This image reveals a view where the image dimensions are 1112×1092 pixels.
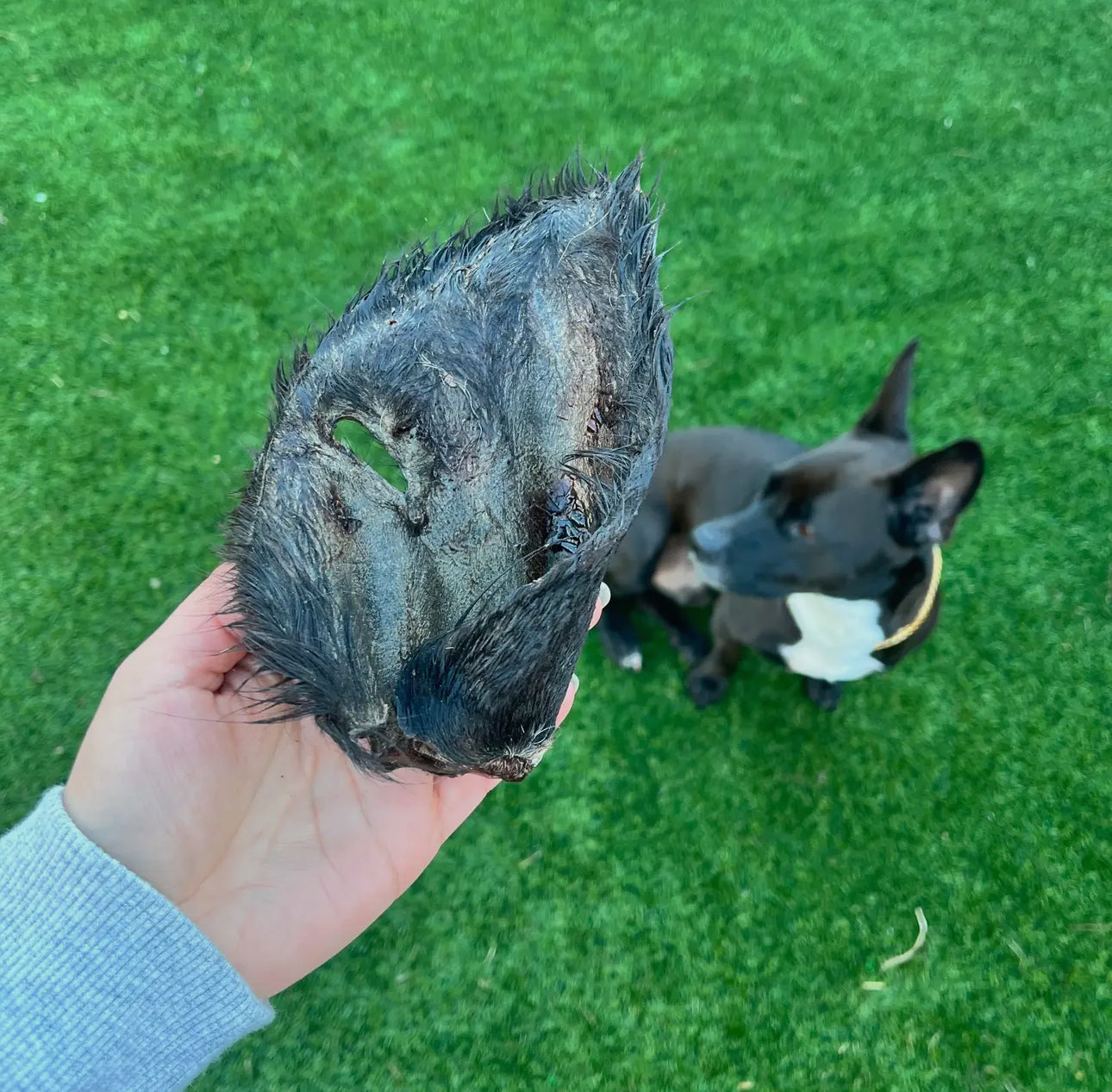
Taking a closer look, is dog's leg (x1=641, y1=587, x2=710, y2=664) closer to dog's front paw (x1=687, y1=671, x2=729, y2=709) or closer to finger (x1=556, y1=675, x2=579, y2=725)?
dog's front paw (x1=687, y1=671, x2=729, y2=709)

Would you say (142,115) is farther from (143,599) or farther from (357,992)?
(357,992)

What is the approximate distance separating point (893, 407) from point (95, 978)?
187cm

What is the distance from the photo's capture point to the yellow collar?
1.86 m

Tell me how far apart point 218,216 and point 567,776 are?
2.00m

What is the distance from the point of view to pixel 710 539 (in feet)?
6.25

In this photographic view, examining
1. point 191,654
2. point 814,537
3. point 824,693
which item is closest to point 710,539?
point 814,537

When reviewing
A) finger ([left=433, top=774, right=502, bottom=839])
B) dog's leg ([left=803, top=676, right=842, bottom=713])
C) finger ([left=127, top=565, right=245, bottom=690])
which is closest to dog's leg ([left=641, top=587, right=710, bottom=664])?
dog's leg ([left=803, top=676, right=842, bottom=713])

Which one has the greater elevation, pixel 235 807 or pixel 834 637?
pixel 235 807

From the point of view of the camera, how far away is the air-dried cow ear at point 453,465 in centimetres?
82

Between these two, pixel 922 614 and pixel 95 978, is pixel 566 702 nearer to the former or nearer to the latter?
pixel 95 978

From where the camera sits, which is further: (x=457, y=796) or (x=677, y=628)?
(x=677, y=628)

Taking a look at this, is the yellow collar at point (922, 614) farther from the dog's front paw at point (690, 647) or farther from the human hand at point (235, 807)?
the human hand at point (235, 807)

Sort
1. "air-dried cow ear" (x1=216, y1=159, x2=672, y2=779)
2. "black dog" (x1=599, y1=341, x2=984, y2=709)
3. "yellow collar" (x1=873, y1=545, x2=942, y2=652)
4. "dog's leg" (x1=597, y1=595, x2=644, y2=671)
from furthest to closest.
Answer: "dog's leg" (x1=597, y1=595, x2=644, y2=671)
"yellow collar" (x1=873, y1=545, x2=942, y2=652)
"black dog" (x1=599, y1=341, x2=984, y2=709)
"air-dried cow ear" (x1=216, y1=159, x2=672, y2=779)

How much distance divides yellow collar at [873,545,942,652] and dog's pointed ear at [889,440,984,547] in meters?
0.13
